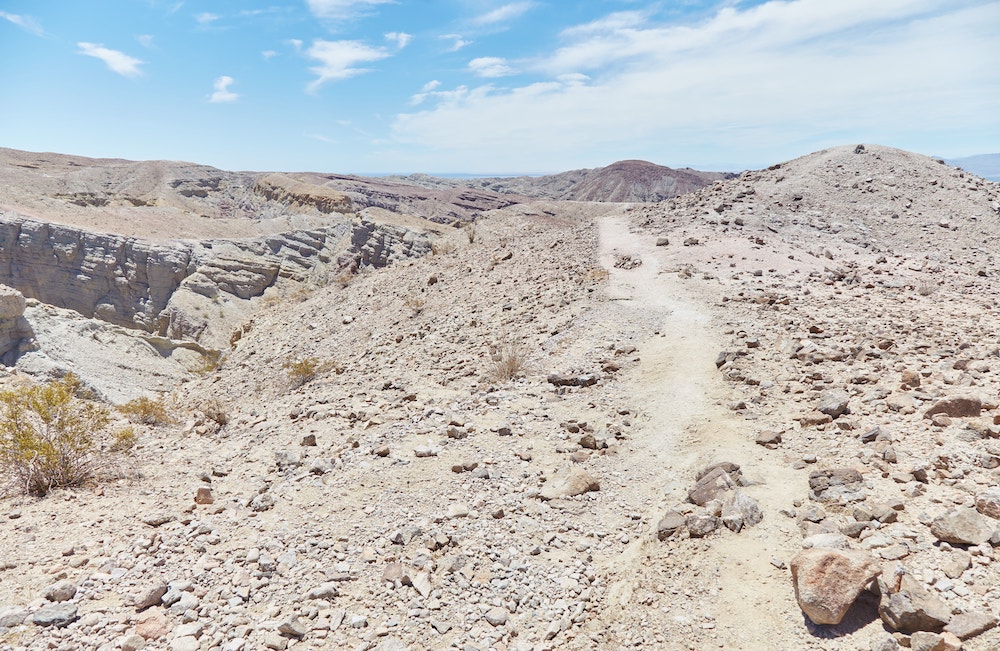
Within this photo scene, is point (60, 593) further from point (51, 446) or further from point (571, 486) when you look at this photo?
point (571, 486)

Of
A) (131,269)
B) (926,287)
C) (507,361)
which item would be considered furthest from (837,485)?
(131,269)

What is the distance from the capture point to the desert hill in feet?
12.9

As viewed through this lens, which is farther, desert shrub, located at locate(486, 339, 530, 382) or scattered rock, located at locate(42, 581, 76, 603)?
desert shrub, located at locate(486, 339, 530, 382)

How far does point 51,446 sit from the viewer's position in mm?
6566

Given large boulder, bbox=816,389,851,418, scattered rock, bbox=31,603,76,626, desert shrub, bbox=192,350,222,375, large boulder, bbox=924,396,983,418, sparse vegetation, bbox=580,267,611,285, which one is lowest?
desert shrub, bbox=192,350,222,375

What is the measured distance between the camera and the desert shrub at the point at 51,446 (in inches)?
252

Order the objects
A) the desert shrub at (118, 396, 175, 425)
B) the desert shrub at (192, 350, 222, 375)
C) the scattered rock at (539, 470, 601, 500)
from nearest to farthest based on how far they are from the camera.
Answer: the scattered rock at (539, 470, 601, 500) → the desert shrub at (118, 396, 175, 425) → the desert shrub at (192, 350, 222, 375)

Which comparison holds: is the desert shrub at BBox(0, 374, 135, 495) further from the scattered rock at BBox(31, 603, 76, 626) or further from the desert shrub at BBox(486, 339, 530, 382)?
the desert shrub at BBox(486, 339, 530, 382)

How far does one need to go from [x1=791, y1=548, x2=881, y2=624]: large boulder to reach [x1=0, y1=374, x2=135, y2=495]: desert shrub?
25.6 ft

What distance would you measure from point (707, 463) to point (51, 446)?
307 inches

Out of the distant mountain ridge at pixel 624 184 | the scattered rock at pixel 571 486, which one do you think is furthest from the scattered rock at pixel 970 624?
the distant mountain ridge at pixel 624 184

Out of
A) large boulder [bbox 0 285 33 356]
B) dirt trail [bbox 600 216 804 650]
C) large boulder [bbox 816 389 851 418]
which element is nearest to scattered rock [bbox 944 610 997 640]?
dirt trail [bbox 600 216 804 650]

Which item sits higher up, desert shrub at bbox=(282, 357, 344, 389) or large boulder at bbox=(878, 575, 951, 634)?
large boulder at bbox=(878, 575, 951, 634)

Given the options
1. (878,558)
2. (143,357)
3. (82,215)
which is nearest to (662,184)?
(82,215)
